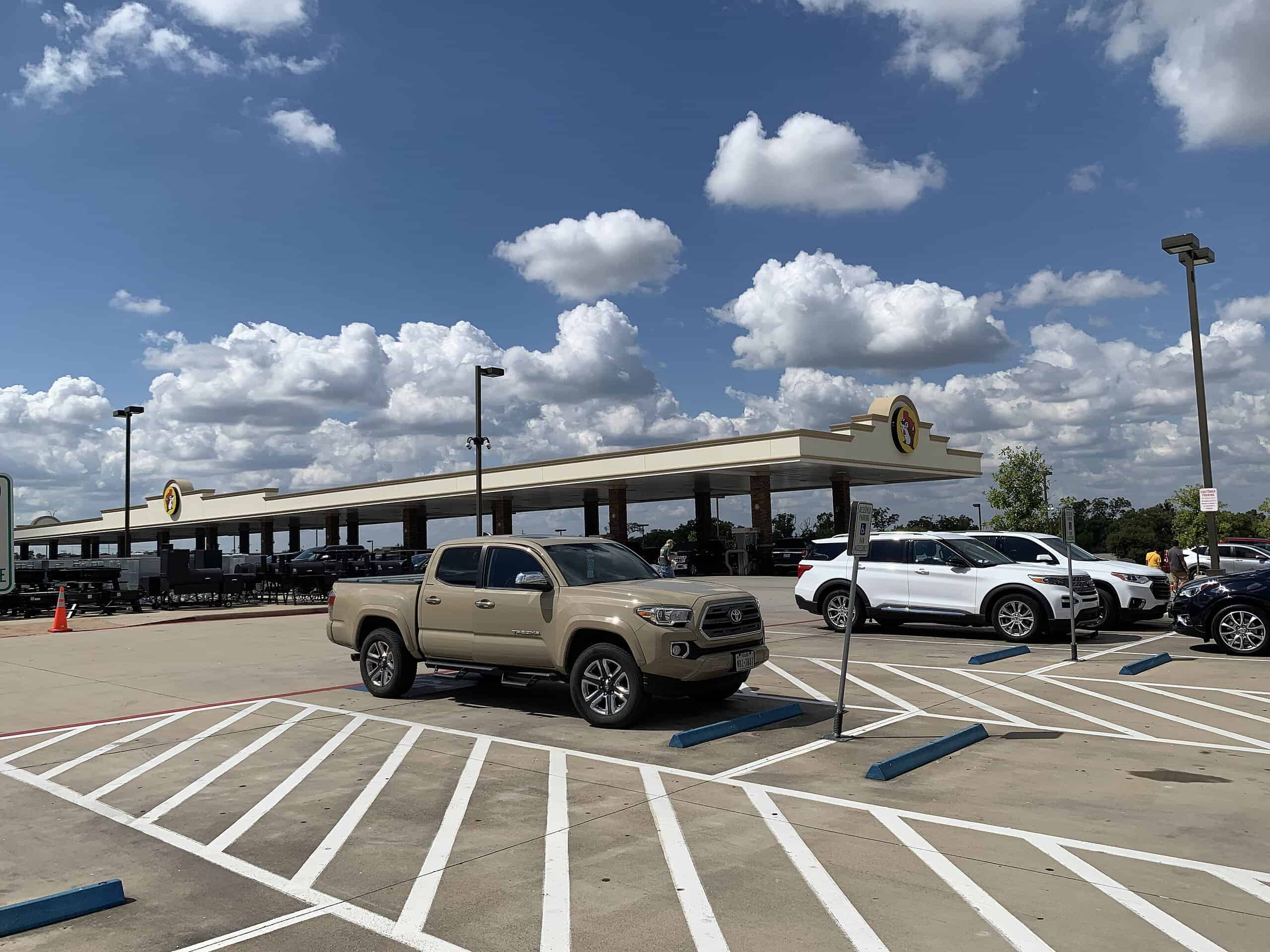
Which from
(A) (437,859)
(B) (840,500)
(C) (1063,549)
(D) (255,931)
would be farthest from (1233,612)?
(B) (840,500)

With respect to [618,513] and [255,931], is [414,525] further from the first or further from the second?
[255,931]

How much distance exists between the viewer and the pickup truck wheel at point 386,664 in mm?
10961

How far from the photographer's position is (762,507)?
45.4 meters

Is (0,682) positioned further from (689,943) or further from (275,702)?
(689,943)

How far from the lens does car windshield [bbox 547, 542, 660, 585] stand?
32.1 feet

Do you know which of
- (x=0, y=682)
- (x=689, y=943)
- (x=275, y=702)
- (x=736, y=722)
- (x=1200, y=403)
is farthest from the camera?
(x=1200, y=403)

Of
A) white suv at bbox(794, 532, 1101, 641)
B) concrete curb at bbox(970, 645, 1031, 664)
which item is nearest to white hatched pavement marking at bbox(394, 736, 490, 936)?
concrete curb at bbox(970, 645, 1031, 664)

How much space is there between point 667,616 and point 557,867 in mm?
3705

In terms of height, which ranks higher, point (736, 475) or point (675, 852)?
point (736, 475)

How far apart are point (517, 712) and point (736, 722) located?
2515 mm

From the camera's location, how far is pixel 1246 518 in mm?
71812

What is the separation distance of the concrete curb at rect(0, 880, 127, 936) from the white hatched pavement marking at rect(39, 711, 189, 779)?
11.1 feet

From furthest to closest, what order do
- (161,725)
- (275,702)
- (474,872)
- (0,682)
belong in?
(0,682), (275,702), (161,725), (474,872)

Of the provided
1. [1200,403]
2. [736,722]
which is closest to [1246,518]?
[1200,403]
